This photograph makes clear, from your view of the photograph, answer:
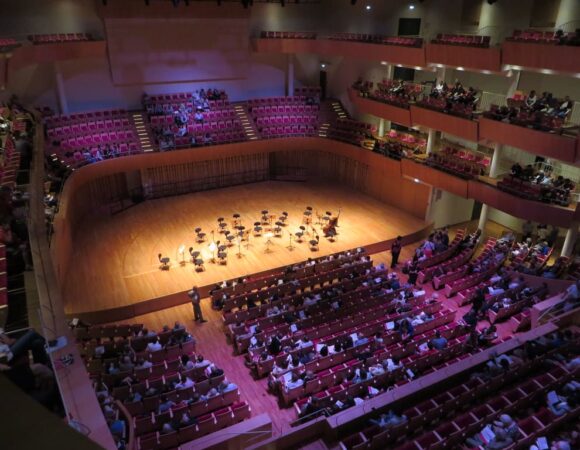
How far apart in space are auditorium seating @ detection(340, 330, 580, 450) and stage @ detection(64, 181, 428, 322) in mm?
5598

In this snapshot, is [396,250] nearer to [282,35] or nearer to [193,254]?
[193,254]

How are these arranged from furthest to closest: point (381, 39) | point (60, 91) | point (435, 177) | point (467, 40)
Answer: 1. point (381, 39)
2. point (60, 91)
3. point (435, 177)
4. point (467, 40)

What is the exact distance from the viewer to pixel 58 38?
1282 cm

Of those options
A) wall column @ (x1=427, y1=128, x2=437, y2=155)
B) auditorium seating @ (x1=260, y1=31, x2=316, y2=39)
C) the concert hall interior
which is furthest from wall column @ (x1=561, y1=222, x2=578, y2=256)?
auditorium seating @ (x1=260, y1=31, x2=316, y2=39)

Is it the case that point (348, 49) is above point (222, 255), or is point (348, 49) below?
above

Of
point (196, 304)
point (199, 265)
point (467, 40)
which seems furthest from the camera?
point (467, 40)

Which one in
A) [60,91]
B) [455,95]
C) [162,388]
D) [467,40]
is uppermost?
[467,40]

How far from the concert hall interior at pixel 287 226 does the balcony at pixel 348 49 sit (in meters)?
0.07

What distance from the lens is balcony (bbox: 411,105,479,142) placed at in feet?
36.1

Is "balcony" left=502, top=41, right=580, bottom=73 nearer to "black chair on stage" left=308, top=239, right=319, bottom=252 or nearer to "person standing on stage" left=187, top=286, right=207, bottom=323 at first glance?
"black chair on stage" left=308, top=239, right=319, bottom=252

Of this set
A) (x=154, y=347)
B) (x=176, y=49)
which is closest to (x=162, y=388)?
(x=154, y=347)

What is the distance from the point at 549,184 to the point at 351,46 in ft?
24.1

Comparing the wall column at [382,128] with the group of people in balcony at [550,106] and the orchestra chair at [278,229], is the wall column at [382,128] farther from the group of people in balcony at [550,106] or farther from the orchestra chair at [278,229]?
the group of people in balcony at [550,106]

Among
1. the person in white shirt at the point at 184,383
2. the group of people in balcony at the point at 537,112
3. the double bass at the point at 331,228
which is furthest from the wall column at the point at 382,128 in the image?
the person in white shirt at the point at 184,383
